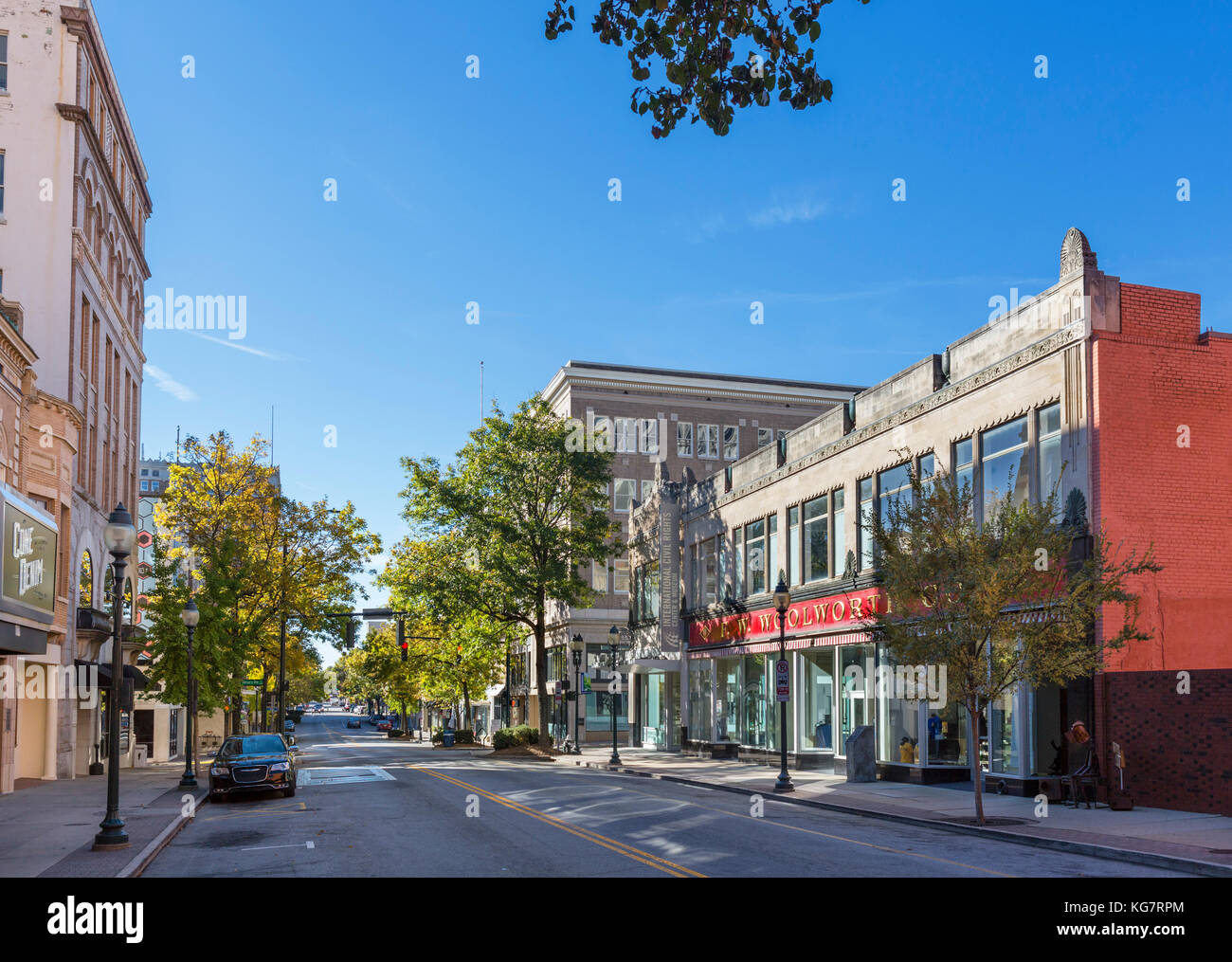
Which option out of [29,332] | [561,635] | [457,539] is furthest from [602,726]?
[29,332]

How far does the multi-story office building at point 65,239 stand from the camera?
3547 cm

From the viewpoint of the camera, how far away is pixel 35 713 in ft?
112

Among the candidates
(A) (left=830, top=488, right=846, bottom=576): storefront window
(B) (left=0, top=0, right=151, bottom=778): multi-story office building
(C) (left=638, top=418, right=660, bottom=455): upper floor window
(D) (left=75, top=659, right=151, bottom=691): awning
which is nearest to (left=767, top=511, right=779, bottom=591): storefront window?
(A) (left=830, top=488, right=846, bottom=576): storefront window

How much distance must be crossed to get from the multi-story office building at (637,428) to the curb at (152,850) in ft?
150

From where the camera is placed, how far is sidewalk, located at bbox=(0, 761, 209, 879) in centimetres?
1474

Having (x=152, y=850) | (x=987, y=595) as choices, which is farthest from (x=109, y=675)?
(x=987, y=595)

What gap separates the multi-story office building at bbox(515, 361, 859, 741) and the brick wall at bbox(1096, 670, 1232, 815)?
150ft

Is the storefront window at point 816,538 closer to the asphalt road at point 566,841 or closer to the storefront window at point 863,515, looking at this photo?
the storefront window at point 863,515

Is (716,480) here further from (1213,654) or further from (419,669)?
(419,669)

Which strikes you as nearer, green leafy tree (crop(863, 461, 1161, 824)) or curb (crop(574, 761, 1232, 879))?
curb (crop(574, 761, 1232, 879))

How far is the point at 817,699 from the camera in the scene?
34.6 meters

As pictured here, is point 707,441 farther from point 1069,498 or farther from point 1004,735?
point 1069,498

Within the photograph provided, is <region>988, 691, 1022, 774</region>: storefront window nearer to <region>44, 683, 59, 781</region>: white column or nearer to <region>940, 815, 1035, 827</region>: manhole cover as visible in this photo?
<region>940, 815, 1035, 827</region>: manhole cover

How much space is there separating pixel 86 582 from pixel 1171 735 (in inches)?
1377
